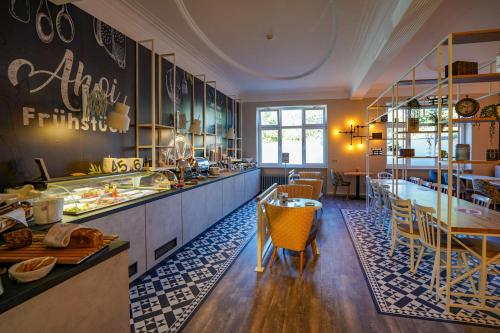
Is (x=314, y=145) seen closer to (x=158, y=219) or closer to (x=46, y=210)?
(x=158, y=219)

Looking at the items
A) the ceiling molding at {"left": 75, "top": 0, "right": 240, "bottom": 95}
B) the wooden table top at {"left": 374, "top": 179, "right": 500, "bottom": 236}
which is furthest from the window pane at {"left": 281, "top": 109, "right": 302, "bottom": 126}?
the wooden table top at {"left": 374, "top": 179, "right": 500, "bottom": 236}

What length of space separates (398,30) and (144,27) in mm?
3836

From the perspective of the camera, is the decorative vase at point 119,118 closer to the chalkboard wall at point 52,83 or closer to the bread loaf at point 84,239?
the chalkboard wall at point 52,83

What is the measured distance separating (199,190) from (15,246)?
3183 millimetres

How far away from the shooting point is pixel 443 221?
2898 millimetres

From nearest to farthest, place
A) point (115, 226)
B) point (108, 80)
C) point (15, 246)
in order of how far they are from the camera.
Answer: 1. point (15, 246)
2. point (115, 226)
3. point (108, 80)

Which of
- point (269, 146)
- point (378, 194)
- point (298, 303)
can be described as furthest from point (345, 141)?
point (298, 303)

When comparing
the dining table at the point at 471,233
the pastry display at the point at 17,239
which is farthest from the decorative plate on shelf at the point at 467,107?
the pastry display at the point at 17,239

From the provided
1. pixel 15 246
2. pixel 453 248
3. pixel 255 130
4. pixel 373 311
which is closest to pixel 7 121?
pixel 15 246

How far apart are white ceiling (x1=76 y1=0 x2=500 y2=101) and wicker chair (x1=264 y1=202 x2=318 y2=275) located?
2.81 meters

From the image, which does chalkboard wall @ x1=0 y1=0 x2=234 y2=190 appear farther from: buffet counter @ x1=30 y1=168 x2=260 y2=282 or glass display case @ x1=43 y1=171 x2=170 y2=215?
buffet counter @ x1=30 y1=168 x2=260 y2=282

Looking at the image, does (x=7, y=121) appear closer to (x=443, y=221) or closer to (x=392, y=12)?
(x=443, y=221)

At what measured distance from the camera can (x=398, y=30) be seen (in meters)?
3.86

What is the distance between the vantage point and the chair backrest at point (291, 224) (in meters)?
3.32
